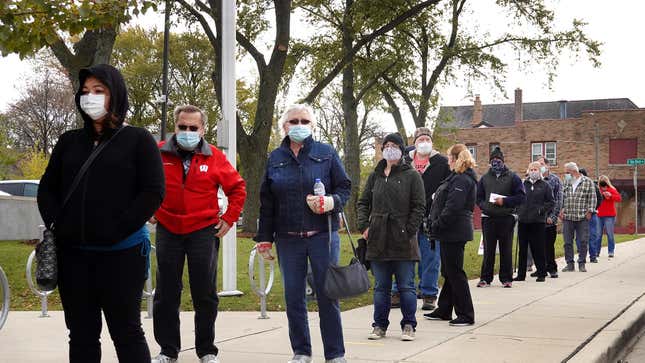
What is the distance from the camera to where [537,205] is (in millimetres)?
14820

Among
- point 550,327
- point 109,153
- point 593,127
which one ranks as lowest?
point 550,327

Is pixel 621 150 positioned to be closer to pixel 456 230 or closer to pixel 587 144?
pixel 587 144

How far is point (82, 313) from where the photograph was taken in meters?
4.69

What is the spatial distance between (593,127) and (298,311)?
60024 mm

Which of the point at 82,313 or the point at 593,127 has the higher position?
the point at 593,127

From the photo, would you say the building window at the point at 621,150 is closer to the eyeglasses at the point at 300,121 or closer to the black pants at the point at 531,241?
the black pants at the point at 531,241

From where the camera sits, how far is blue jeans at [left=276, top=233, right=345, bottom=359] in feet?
21.6

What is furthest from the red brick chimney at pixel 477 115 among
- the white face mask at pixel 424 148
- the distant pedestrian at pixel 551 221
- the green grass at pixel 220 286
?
the white face mask at pixel 424 148

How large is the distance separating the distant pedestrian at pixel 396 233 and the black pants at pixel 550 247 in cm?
821

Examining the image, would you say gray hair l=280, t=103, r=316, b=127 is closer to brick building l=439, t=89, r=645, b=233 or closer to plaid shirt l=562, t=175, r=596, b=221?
plaid shirt l=562, t=175, r=596, b=221

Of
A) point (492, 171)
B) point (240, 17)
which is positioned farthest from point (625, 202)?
point (492, 171)

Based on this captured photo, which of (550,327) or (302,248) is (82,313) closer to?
(302,248)

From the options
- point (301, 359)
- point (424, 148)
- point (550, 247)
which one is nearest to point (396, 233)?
point (301, 359)

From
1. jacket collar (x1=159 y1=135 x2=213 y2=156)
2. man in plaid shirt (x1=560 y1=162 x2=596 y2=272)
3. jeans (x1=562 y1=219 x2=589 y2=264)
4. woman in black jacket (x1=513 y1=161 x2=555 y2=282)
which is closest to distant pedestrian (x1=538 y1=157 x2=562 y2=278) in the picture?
woman in black jacket (x1=513 y1=161 x2=555 y2=282)
